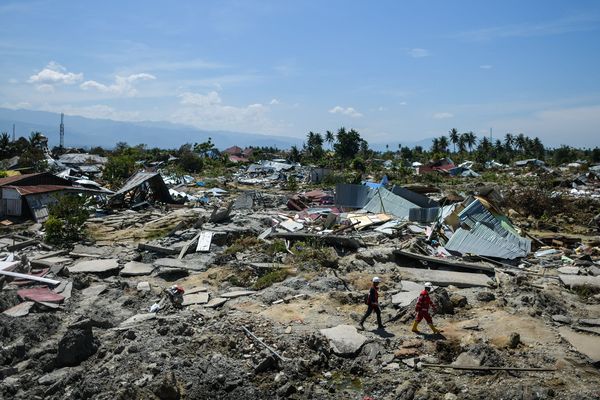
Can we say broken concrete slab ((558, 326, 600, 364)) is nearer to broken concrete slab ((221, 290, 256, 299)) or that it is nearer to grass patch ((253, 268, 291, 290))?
grass patch ((253, 268, 291, 290))

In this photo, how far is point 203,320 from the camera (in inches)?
328

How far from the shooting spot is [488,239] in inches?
505

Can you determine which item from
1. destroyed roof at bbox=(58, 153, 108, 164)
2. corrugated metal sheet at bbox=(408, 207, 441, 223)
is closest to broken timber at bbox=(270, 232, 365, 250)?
corrugated metal sheet at bbox=(408, 207, 441, 223)

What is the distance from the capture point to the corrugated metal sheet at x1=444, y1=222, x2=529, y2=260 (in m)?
12.4

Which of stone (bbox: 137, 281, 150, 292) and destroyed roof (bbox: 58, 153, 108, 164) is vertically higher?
destroyed roof (bbox: 58, 153, 108, 164)

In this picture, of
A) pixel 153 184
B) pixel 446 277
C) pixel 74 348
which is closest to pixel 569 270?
pixel 446 277

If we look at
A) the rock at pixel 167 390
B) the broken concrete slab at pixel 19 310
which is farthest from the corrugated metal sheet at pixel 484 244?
the broken concrete slab at pixel 19 310

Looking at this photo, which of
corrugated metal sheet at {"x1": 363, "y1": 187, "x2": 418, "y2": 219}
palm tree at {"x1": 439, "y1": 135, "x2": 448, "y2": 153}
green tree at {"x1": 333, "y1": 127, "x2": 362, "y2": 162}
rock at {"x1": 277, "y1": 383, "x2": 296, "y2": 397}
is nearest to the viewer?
rock at {"x1": 277, "y1": 383, "x2": 296, "y2": 397}

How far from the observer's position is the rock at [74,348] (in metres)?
6.93

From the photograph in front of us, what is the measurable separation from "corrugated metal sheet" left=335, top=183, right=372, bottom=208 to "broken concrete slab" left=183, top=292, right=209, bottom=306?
10604 mm

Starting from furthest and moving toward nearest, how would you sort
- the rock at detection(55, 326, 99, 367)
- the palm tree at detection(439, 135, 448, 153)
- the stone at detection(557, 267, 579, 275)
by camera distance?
the palm tree at detection(439, 135, 448, 153)
the stone at detection(557, 267, 579, 275)
the rock at detection(55, 326, 99, 367)

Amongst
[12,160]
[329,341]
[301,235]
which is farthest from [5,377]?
[12,160]

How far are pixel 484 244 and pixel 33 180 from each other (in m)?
16.8

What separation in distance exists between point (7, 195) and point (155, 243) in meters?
7.92
